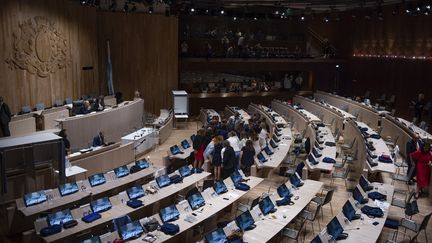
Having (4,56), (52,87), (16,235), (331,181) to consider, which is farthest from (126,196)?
(52,87)

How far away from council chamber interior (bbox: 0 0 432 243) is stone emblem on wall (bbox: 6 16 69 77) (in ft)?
0.23

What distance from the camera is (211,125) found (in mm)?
15453

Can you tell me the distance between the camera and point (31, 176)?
10320mm

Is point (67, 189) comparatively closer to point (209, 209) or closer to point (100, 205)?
point (100, 205)

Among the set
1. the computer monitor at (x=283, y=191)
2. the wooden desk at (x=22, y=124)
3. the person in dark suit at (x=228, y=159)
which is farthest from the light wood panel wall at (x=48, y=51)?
the computer monitor at (x=283, y=191)

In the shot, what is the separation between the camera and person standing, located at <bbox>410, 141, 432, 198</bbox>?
1129cm

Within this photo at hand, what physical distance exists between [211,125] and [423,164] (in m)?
7.14

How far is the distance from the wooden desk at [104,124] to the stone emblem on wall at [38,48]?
9.47 ft

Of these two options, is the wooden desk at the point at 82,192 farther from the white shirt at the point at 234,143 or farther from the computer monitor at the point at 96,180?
the white shirt at the point at 234,143

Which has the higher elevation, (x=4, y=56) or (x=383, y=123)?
(x=4, y=56)

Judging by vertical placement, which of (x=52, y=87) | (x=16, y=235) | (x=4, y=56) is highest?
(x=4, y=56)

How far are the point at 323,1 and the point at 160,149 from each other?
45.3 ft

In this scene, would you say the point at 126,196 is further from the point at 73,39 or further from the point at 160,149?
the point at 73,39

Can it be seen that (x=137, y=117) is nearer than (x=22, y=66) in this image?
No
